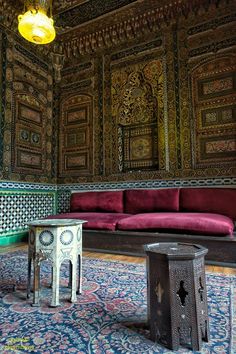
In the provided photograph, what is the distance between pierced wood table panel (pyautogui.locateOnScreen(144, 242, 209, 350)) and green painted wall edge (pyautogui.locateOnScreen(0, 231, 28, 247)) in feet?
12.4

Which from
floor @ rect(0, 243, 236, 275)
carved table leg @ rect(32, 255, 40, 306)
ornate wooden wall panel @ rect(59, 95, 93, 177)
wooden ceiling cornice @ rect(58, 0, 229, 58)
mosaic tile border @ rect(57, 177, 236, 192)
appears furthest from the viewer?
ornate wooden wall panel @ rect(59, 95, 93, 177)

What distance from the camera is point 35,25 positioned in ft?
10.4

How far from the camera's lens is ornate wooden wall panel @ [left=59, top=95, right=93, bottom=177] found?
18.0 feet

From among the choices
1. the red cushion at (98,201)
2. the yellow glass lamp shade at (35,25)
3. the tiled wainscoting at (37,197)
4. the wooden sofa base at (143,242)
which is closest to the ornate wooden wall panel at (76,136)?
the tiled wainscoting at (37,197)

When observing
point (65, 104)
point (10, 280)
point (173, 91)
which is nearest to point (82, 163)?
point (65, 104)

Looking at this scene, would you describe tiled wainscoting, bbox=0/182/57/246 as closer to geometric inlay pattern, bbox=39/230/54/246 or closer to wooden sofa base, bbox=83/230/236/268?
wooden sofa base, bbox=83/230/236/268

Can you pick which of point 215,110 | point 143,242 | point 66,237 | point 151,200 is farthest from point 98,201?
point 66,237

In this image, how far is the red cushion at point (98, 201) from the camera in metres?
4.73

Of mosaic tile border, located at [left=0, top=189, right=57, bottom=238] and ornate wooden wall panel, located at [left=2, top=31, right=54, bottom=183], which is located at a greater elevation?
ornate wooden wall panel, located at [left=2, top=31, right=54, bottom=183]

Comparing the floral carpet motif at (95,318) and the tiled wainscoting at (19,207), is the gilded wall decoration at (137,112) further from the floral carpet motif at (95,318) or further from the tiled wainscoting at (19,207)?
the floral carpet motif at (95,318)

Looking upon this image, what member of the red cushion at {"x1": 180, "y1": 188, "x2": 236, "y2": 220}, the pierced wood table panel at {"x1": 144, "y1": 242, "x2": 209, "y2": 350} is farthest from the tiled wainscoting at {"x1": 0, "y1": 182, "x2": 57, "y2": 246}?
the pierced wood table panel at {"x1": 144, "y1": 242, "x2": 209, "y2": 350}

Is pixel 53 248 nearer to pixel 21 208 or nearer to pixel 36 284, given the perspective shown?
pixel 36 284

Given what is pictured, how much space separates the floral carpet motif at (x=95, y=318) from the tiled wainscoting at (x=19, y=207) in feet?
7.15

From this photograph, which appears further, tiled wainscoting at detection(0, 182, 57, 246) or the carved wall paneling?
the carved wall paneling
